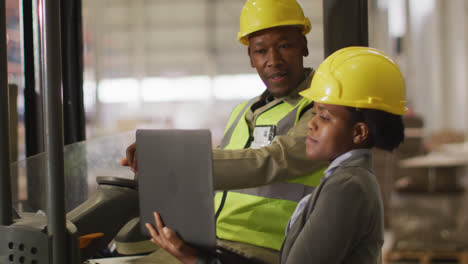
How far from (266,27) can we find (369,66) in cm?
60

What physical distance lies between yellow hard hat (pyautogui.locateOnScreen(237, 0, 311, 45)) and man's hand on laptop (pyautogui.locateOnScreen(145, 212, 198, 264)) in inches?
35.6

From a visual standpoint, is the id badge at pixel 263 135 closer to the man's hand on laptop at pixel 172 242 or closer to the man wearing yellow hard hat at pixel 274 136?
the man wearing yellow hard hat at pixel 274 136

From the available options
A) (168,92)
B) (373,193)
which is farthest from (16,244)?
(168,92)

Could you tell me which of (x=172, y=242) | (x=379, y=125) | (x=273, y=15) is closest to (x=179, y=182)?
(x=172, y=242)

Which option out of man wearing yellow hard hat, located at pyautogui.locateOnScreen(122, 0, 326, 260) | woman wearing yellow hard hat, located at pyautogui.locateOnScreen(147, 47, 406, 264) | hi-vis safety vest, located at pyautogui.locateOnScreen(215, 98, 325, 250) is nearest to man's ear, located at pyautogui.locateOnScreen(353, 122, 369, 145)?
woman wearing yellow hard hat, located at pyautogui.locateOnScreen(147, 47, 406, 264)

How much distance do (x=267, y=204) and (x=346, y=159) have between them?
22.2 inches

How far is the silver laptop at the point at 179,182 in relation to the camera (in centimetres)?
125

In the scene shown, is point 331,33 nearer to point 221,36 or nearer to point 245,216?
point 245,216

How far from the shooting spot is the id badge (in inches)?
73.7

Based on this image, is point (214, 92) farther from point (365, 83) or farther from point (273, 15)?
point (365, 83)

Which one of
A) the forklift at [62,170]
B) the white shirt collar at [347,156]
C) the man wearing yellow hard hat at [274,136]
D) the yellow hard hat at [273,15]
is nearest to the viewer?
the forklift at [62,170]

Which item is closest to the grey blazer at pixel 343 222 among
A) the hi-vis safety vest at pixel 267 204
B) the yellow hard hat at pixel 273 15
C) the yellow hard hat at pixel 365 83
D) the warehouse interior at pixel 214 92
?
the yellow hard hat at pixel 365 83

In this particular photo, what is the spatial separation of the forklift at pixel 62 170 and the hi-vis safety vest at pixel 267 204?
0.32 m

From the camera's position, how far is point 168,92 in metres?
17.3
